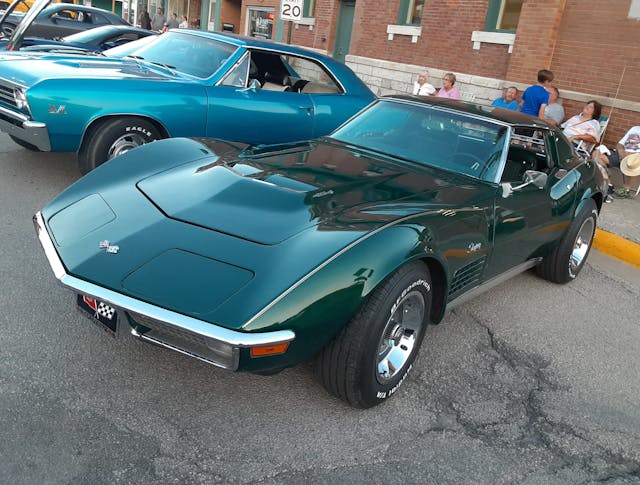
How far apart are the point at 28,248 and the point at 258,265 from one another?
8.10ft

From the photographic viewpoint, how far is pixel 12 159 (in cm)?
641

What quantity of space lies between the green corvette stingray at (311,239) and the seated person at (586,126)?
191 inches

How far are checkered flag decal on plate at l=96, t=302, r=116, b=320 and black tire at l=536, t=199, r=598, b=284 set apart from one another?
11.4 feet

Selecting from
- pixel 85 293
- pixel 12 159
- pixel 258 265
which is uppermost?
pixel 258 265

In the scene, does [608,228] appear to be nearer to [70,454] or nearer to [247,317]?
[247,317]

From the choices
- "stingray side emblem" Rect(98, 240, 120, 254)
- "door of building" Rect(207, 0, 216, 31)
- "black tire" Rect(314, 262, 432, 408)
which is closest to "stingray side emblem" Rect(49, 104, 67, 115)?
"stingray side emblem" Rect(98, 240, 120, 254)

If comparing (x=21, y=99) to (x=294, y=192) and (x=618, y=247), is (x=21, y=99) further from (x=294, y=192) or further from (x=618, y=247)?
(x=618, y=247)

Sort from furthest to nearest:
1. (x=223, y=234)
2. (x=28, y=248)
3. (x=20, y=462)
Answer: (x=28, y=248) < (x=223, y=234) < (x=20, y=462)

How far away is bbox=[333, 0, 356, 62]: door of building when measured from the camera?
1491 centimetres

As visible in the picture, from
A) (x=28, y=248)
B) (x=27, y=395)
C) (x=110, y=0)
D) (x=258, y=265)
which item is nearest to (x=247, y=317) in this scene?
(x=258, y=265)

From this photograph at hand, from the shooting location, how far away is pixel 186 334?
2.31 metres

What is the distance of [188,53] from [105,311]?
4.44 metres

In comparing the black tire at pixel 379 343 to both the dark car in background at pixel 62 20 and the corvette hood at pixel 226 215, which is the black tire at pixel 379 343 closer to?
the corvette hood at pixel 226 215

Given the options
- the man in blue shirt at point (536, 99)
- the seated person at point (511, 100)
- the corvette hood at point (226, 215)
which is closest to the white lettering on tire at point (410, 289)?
the corvette hood at point (226, 215)
